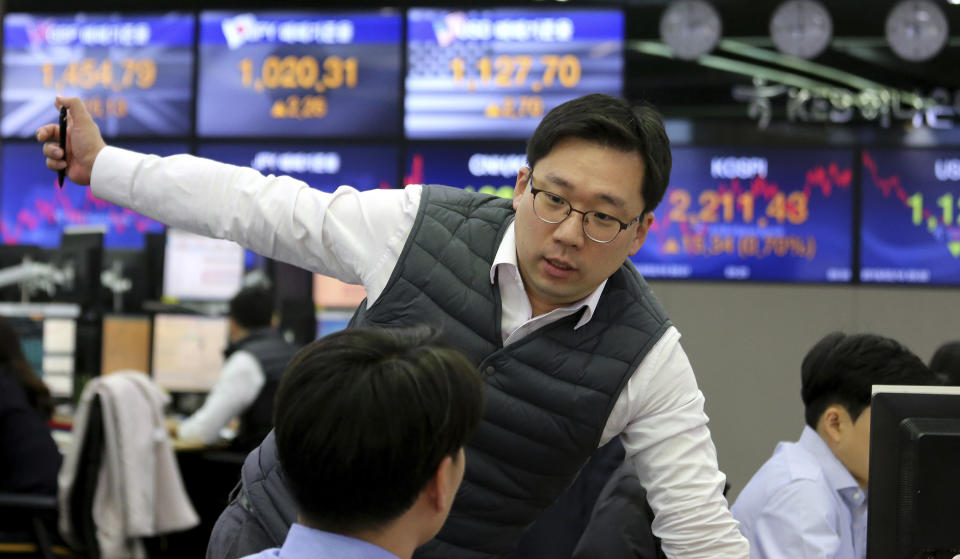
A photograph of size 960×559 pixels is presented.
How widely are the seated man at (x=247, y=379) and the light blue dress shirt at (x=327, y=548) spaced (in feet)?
11.5

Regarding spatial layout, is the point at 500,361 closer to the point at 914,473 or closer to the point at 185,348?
the point at 914,473

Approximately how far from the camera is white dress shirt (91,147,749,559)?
1528 mm

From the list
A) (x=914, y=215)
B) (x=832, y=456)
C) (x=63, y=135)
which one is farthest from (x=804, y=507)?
(x=914, y=215)

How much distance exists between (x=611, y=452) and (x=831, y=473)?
39 centimetres

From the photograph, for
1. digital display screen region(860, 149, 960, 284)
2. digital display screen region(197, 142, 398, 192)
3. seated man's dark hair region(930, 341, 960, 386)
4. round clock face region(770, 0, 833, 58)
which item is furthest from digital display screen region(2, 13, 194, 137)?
seated man's dark hair region(930, 341, 960, 386)

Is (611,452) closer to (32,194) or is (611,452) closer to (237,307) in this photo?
(237,307)

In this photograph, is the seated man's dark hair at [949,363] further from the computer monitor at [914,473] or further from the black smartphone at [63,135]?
the black smartphone at [63,135]

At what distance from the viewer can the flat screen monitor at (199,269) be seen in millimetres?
5035

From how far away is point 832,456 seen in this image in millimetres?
2025

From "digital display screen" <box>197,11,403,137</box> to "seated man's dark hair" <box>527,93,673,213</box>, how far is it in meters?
3.34

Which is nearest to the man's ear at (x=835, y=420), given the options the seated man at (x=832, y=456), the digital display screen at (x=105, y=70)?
the seated man at (x=832, y=456)

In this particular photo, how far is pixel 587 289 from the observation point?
160 cm

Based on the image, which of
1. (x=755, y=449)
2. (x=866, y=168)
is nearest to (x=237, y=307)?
(x=755, y=449)

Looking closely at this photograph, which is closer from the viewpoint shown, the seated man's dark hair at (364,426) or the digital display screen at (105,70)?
the seated man's dark hair at (364,426)
